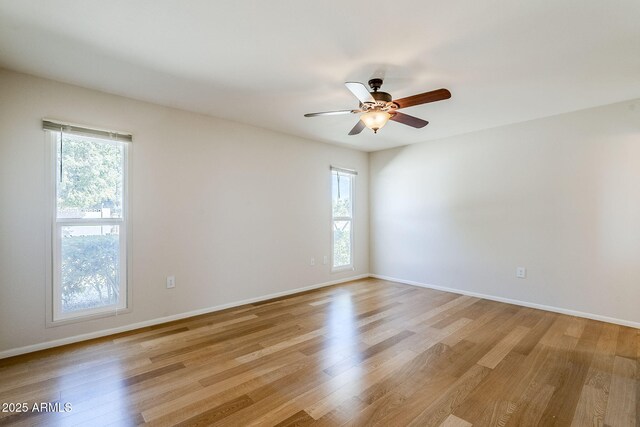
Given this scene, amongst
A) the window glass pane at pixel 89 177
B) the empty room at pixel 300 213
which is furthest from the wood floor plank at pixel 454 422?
the window glass pane at pixel 89 177

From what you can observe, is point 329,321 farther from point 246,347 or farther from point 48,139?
point 48,139

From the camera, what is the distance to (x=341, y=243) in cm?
532

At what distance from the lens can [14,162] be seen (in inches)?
101

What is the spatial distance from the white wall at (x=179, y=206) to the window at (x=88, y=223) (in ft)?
0.33

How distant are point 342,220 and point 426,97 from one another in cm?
314

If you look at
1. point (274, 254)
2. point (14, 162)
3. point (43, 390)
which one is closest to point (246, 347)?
point (43, 390)

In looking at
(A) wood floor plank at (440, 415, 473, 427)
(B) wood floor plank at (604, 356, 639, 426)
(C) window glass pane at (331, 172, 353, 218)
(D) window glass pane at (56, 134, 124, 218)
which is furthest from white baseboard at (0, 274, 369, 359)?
(B) wood floor plank at (604, 356, 639, 426)

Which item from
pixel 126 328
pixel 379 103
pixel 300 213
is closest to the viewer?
pixel 379 103

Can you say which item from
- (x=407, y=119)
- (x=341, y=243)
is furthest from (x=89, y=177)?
(x=341, y=243)

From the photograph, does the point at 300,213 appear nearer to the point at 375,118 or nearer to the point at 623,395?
the point at 375,118

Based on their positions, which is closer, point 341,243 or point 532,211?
point 532,211

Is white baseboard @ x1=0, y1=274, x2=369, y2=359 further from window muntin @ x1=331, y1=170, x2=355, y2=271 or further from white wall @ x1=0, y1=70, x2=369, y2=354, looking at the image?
window muntin @ x1=331, y1=170, x2=355, y2=271

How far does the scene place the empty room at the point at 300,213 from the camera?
74.9 inches

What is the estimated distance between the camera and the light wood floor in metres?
1.81
